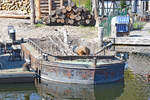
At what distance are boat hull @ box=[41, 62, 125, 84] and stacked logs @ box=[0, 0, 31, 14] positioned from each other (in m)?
18.3

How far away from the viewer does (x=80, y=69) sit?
47.9 ft

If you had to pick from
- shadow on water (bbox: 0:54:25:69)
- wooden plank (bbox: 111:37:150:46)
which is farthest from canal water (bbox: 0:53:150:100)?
wooden plank (bbox: 111:37:150:46)

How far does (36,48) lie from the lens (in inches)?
699

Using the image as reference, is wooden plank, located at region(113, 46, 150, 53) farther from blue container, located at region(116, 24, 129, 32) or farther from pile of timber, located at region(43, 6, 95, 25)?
pile of timber, located at region(43, 6, 95, 25)

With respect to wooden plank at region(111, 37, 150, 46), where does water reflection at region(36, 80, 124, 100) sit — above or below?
below

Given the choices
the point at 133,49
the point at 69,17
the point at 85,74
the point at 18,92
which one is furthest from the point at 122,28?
the point at 18,92

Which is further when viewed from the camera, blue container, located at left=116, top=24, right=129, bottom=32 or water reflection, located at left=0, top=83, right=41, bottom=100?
blue container, located at left=116, top=24, right=129, bottom=32

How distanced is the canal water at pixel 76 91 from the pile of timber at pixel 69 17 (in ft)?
39.7

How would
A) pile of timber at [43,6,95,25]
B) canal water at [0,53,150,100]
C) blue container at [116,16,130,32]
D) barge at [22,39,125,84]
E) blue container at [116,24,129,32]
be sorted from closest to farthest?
canal water at [0,53,150,100]
barge at [22,39,125,84]
blue container at [116,16,130,32]
blue container at [116,24,129,32]
pile of timber at [43,6,95,25]

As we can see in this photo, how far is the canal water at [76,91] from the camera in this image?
1398 cm

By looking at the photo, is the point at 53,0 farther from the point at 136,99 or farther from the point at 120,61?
the point at 136,99

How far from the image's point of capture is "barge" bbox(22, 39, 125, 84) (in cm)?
1459

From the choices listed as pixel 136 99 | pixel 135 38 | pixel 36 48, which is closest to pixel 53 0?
pixel 135 38

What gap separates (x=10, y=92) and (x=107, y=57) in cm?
418
